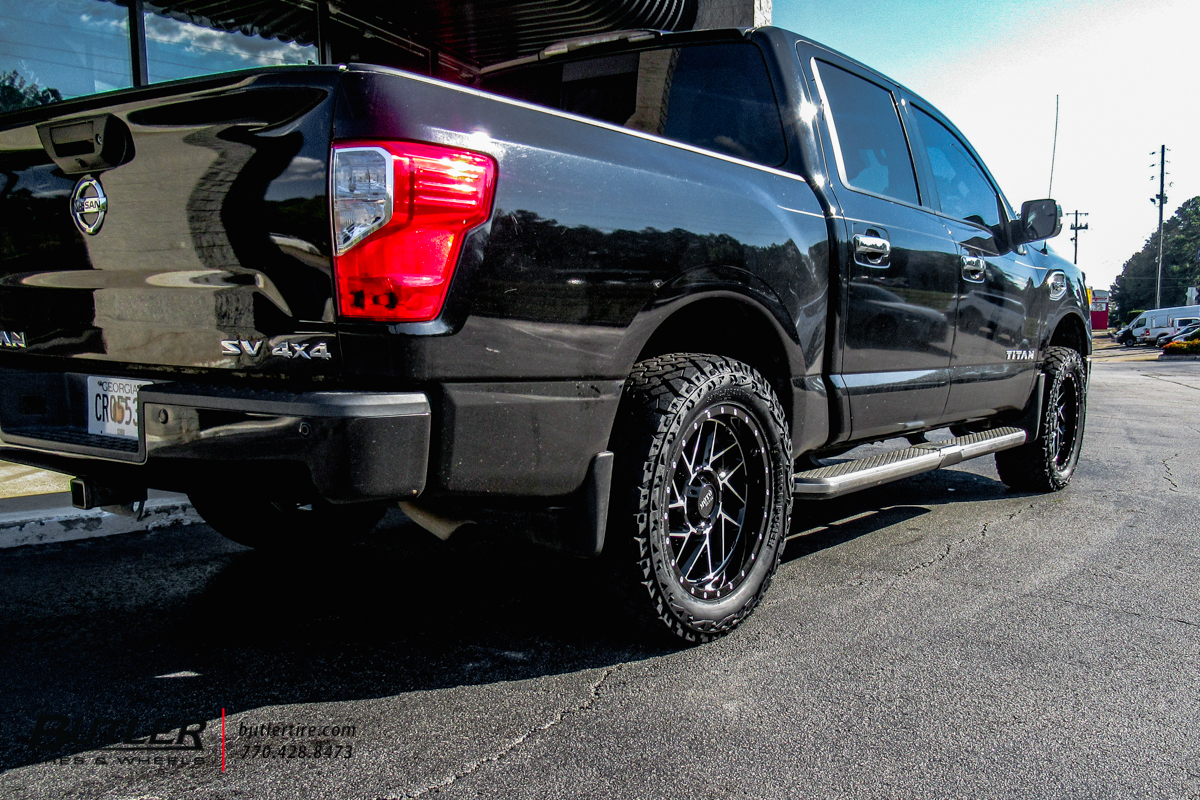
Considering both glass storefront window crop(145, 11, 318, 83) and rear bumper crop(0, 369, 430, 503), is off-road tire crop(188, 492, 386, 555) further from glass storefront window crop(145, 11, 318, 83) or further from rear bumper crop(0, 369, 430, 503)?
glass storefront window crop(145, 11, 318, 83)

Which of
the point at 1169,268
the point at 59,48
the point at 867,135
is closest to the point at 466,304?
the point at 867,135

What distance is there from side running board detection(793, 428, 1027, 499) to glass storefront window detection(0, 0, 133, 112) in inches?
215

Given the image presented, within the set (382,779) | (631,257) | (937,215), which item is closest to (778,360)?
(631,257)

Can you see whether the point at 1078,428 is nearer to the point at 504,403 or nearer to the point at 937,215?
the point at 937,215

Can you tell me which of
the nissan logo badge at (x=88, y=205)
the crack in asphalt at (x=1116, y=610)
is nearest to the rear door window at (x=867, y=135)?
the crack in asphalt at (x=1116, y=610)

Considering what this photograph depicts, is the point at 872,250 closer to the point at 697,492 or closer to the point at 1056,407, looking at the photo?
the point at 697,492

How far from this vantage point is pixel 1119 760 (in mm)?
2090

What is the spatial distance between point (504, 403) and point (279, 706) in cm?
103

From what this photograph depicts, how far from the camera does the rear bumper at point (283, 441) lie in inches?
73.9

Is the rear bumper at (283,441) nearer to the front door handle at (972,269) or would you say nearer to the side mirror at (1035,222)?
the front door handle at (972,269)

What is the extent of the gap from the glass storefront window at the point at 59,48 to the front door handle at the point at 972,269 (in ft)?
18.2

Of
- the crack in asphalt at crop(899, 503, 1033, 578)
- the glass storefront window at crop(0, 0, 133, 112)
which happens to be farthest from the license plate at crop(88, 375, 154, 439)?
the glass storefront window at crop(0, 0, 133, 112)

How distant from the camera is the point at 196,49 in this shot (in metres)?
6.61

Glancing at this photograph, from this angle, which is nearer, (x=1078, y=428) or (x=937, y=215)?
(x=937, y=215)
